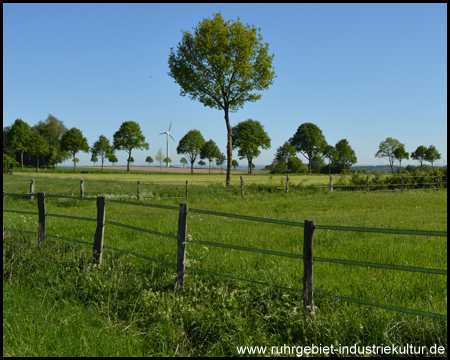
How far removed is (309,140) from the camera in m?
89.5

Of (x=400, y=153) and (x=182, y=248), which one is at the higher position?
(x=400, y=153)

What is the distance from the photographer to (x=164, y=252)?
7406 millimetres

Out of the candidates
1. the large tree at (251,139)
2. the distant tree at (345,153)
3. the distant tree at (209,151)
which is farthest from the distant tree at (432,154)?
the distant tree at (209,151)

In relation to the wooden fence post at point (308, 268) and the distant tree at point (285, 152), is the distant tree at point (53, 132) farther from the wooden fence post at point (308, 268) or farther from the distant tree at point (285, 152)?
the wooden fence post at point (308, 268)

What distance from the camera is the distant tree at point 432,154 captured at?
103m

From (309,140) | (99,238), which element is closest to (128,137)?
(309,140)

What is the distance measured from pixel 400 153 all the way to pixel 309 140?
31.8 meters

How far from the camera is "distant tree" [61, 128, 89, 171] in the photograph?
8756 centimetres

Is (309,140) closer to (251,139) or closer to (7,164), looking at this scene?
(251,139)

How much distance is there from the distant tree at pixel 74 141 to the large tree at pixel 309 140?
5397 cm

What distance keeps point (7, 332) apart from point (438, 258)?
7626mm

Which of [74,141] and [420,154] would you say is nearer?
[74,141]

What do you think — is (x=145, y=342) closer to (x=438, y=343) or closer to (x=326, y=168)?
(x=438, y=343)

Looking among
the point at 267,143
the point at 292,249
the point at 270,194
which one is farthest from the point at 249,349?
the point at 267,143
